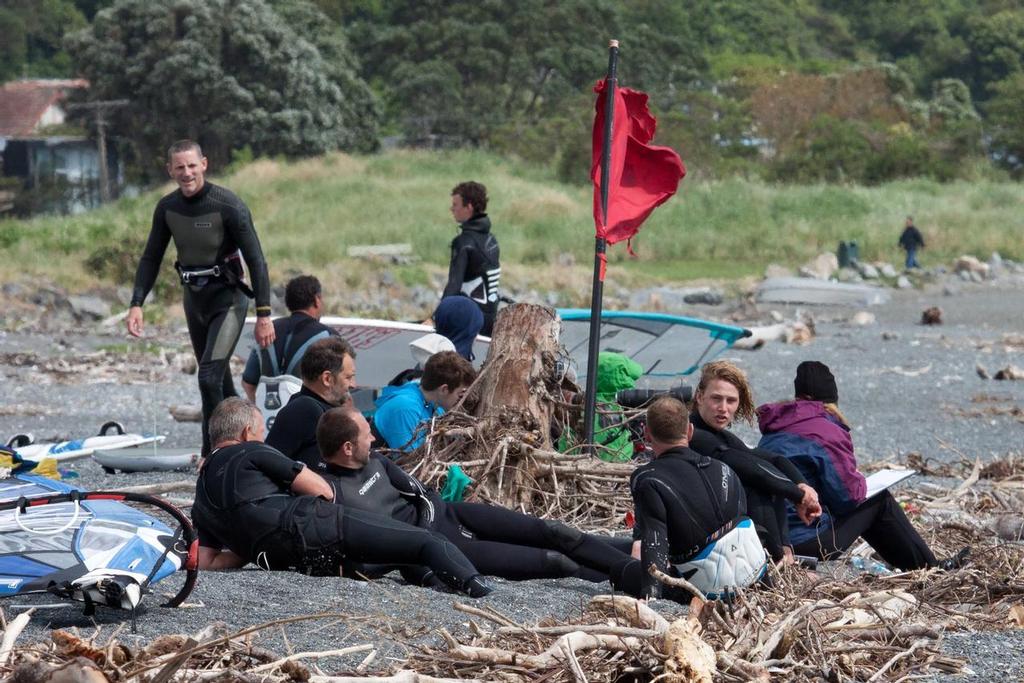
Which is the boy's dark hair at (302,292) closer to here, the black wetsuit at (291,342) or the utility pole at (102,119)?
the black wetsuit at (291,342)

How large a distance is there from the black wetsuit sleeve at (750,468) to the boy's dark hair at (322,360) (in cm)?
150

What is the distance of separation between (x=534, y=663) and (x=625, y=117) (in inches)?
194

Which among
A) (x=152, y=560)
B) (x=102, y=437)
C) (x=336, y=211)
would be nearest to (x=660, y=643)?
A: (x=152, y=560)

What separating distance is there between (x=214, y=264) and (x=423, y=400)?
4.82 ft

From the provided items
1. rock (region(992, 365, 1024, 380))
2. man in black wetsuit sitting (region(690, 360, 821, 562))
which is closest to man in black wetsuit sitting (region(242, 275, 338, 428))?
man in black wetsuit sitting (region(690, 360, 821, 562))

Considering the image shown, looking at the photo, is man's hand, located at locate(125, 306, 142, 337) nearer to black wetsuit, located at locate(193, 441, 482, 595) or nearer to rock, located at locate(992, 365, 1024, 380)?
black wetsuit, located at locate(193, 441, 482, 595)

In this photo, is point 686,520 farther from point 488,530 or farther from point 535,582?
point 488,530

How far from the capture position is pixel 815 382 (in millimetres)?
6484

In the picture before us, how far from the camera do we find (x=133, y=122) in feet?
160

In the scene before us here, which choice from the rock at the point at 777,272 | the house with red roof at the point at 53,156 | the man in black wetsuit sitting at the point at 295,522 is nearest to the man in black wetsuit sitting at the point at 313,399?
the man in black wetsuit sitting at the point at 295,522

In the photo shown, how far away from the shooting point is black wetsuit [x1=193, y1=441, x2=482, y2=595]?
5.68m

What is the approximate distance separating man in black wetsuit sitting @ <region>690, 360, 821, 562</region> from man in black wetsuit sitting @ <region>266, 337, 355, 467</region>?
1480 millimetres

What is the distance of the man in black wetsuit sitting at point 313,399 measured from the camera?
634 centimetres

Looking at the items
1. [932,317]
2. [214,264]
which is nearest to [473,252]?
[214,264]
